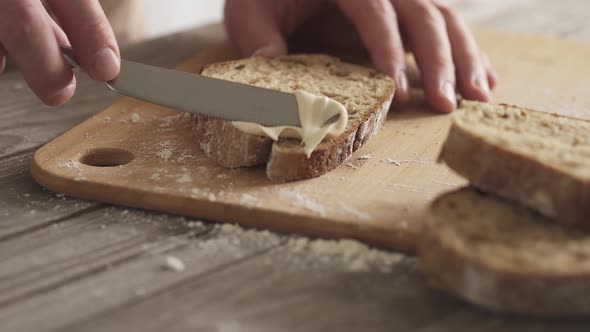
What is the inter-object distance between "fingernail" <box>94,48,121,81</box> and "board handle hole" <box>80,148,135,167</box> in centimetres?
31

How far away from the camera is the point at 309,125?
218 cm

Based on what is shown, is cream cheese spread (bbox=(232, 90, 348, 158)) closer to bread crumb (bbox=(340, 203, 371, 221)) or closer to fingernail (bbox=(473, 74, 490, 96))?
bread crumb (bbox=(340, 203, 371, 221))

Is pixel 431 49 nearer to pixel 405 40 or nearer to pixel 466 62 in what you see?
pixel 466 62

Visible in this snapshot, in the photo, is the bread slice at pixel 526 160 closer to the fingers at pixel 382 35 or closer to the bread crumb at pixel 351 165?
the bread crumb at pixel 351 165

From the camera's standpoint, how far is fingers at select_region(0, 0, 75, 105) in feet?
6.63

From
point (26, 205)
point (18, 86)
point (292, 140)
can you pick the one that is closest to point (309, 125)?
point (292, 140)

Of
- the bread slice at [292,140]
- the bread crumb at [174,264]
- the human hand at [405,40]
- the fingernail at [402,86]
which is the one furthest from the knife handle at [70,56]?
the fingernail at [402,86]

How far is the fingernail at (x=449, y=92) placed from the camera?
2.79 meters

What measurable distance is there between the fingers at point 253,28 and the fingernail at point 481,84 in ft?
2.60

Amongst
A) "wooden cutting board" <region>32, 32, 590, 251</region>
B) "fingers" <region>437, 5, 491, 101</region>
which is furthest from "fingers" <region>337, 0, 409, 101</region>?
"fingers" <region>437, 5, 491, 101</region>

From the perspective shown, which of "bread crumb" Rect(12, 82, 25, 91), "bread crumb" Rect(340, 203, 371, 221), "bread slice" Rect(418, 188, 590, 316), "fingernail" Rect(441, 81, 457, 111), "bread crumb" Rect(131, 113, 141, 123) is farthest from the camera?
"bread crumb" Rect(12, 82, 25, 91)

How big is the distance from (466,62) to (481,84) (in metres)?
0.11

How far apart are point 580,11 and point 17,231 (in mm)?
3938

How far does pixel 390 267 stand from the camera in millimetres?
1823
